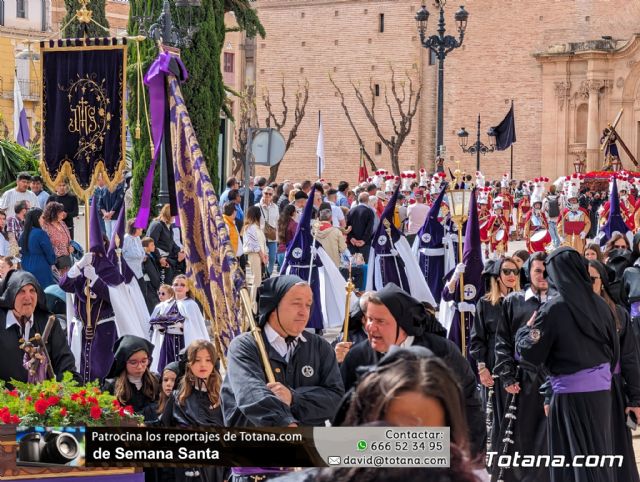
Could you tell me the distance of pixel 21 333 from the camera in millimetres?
8578

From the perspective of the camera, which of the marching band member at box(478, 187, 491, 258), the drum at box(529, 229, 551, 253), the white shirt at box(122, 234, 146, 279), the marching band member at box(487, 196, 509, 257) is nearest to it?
the white shirt at box(122, 234, 146, 279)

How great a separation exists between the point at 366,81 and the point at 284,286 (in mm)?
51858

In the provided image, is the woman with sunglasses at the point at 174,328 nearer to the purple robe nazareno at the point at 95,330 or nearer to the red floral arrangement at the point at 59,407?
the purple robe nazareno at the point at 95,330

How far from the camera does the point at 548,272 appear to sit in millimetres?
8328

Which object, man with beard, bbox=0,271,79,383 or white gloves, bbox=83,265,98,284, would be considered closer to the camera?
man with beard, bbox=0,271,79,383

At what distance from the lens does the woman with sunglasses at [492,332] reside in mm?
10001

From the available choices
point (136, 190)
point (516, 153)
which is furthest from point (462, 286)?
point (516, 153)

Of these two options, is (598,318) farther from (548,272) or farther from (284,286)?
(284,286)

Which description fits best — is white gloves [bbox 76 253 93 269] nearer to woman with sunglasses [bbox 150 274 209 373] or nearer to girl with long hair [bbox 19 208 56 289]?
woman with sunglasses [bbox 150 274 209 373]

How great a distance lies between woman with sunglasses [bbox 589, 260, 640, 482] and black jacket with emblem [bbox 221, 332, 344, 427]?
2.81 m

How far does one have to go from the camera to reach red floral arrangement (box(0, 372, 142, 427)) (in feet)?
20.3

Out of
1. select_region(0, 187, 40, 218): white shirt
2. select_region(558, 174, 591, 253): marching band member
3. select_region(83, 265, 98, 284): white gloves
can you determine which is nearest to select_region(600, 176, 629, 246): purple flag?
select_region(558, 174, 591, 253): marching band member

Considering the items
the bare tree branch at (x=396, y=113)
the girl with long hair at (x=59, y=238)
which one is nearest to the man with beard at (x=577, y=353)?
the girl with long hair at (x=59, y=238)

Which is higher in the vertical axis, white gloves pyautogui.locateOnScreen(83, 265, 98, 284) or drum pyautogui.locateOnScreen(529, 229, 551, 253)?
white gloves pyautogui.locateOnScreen(83, 265, 98, 284)
